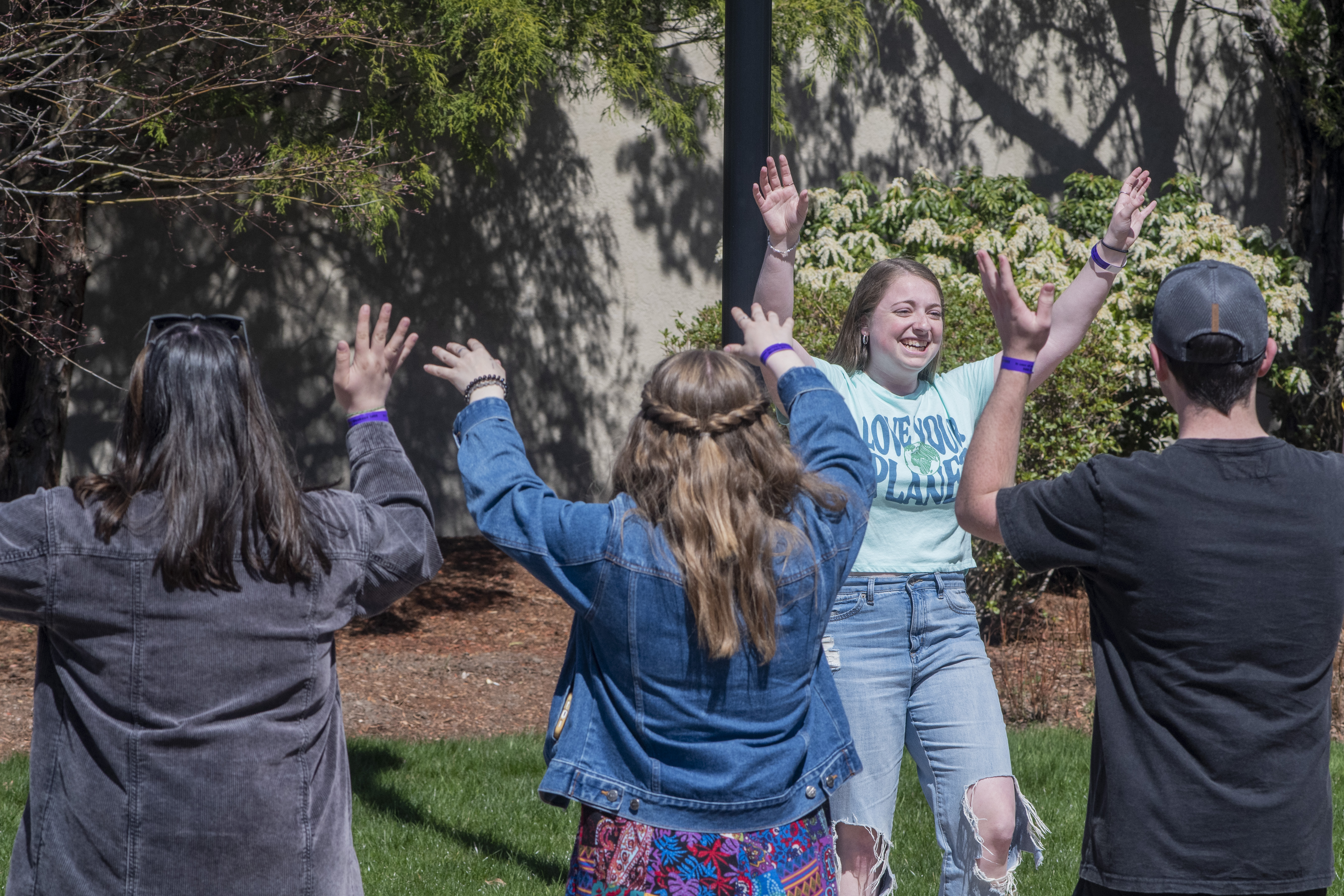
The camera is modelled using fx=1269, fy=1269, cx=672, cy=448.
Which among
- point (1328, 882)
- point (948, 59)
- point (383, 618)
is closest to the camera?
point (1328, 882)

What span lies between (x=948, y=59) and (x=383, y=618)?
6577mm

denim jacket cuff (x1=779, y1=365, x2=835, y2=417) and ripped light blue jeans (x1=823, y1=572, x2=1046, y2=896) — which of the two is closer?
denim jacket cuff (x1=779, y1=365, x2=835, y2=417)

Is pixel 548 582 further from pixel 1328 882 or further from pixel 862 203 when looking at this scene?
pixel 862 203

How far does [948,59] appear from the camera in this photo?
35.5ft

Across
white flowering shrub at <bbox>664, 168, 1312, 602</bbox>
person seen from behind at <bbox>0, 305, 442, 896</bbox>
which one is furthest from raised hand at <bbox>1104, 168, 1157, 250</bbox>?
white flowering shrub at <bbox>664, 168, 1312, 602</bbox>

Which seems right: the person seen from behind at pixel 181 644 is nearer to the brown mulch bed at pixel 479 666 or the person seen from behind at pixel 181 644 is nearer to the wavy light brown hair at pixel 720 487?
the wavy light brown hair at pixel 720 487

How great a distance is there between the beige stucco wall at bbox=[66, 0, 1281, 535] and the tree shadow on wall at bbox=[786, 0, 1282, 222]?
0.06ft

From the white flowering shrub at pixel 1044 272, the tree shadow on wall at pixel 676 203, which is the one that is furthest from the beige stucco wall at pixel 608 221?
the white flowering shrub at pixel 1044 272

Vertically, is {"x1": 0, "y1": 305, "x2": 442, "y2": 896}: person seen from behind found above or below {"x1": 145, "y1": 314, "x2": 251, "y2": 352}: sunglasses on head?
below

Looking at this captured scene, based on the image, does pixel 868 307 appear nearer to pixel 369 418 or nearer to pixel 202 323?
pixel 369 418

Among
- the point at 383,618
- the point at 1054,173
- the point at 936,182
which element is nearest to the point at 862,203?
the point at 936,182

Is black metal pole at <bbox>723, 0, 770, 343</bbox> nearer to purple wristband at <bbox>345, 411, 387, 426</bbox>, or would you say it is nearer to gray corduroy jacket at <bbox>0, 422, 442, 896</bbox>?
purple wristband at <bbox>345, 411, 387, 426</bbox>

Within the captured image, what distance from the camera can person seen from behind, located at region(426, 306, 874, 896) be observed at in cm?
221

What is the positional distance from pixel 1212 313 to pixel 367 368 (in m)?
1.56
